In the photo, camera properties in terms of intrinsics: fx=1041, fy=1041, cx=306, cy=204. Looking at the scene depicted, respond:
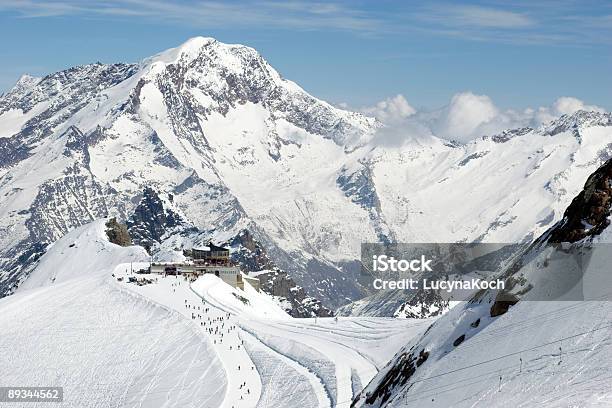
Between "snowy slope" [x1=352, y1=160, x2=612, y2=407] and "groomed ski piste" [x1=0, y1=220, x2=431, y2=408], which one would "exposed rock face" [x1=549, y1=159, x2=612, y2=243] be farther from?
"groomed ski piste" [x1=0, y1=220, x2=431, y2=408]

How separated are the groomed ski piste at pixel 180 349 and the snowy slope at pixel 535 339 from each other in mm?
21046

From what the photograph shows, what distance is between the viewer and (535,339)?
2146 inches

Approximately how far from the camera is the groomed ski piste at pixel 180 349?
317 feet

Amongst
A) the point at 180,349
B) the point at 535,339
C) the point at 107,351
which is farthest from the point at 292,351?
the point at 535,339

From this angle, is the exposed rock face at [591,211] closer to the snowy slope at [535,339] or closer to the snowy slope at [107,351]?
the snowy slope at [535,339]

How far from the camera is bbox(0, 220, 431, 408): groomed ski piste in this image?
96.7 m

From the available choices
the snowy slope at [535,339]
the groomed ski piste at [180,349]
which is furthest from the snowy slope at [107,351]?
the snowy slope at [535,339]

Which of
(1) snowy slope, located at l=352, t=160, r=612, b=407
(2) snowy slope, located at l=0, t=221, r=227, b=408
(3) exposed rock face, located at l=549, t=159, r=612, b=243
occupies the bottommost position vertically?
(2) snowy slope, located at l=0, t=221, r=227, b=408

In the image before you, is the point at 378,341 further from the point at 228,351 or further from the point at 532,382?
the point at 532,382

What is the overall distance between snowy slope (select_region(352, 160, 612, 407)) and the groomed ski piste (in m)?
21.0

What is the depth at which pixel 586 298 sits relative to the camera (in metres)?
55.5

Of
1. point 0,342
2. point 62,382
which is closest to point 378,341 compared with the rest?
point 62,382

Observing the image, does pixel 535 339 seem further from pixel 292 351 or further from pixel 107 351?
pixel 107 351

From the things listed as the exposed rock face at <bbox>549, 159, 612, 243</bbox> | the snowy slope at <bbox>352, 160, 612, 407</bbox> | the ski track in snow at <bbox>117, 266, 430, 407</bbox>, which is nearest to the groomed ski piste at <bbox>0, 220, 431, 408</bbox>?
the ski track in snow at <bbox>117, 266, 430, 407</bbox>
